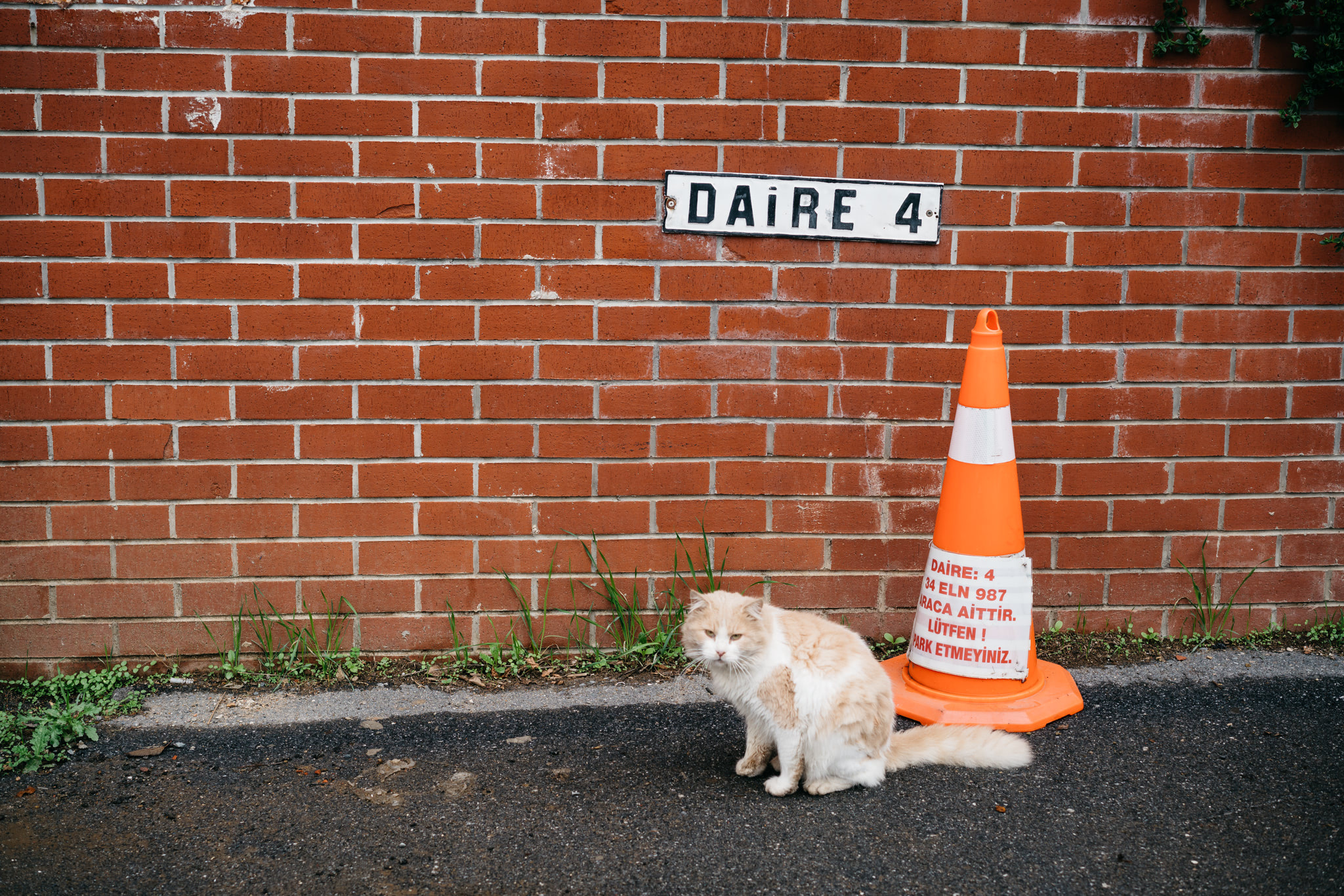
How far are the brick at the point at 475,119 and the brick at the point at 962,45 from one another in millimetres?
1353

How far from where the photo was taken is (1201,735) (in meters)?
3.17

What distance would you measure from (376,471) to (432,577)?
1.43 feet

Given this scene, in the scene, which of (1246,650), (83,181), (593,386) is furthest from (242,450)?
(1246,650)

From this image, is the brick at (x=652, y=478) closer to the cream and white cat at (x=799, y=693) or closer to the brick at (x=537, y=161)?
the cream and white cat at (x=799, y=693)

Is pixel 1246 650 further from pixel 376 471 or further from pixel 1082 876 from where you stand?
pixel 376 471

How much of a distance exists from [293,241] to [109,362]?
2.47ft

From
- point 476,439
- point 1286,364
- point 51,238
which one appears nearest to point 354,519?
point 476,439

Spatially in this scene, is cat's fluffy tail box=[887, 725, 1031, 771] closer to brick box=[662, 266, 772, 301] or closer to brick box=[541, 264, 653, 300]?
brick box=[662, 266, 772, 301]

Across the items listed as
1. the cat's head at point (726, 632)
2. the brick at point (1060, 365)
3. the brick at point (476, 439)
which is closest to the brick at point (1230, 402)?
the brick at point (1060, 365)

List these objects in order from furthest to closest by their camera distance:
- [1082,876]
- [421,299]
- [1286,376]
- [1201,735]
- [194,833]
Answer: [1286,376] < [421,299] < [1201,735] < [194,833] < [1082,876]

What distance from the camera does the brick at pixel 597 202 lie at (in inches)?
137

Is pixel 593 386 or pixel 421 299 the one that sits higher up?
pixel 421 299

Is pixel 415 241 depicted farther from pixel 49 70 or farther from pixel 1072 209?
pixel 1072 209

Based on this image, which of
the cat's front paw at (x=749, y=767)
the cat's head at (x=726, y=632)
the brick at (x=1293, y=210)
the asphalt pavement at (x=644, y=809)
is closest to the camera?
the asphalt pavement at (x=644, y=809)
